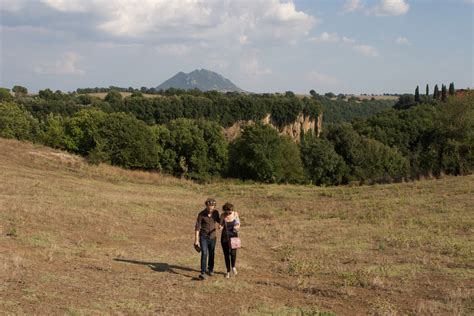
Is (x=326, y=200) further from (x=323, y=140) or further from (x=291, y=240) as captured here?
(x=323, y=140)

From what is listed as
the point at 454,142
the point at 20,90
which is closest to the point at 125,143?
the point at 454,142

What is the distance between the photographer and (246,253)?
51.8 ft

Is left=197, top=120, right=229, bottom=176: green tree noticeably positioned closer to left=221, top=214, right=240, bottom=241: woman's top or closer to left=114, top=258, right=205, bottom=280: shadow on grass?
left=114, top=258, right=205, bottom=280: shadow on grass

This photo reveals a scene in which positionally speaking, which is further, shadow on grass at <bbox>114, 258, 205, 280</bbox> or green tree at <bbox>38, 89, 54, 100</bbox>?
green tree at <bbox>38, 89, 54, 100</bbox>

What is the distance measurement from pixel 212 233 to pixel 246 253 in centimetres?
448

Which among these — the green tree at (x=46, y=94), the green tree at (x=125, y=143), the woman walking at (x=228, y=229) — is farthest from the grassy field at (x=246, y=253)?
the green tree at (x=46, y=94)

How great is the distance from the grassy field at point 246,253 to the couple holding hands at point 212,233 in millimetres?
526

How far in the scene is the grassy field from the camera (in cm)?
932

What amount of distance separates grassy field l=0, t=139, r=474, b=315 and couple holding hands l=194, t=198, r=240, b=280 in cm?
53

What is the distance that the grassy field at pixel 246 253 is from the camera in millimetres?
9320

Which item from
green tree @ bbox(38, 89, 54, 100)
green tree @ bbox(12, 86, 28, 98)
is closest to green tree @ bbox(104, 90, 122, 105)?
green tree @ bbox(38, 89, 54, 100)

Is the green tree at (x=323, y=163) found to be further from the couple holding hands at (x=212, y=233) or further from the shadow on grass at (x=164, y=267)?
the couple holding hands at (x=212, y=233)

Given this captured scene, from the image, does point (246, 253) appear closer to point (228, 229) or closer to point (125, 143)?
point (228, 229)

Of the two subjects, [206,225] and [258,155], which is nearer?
[206,225]
